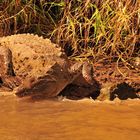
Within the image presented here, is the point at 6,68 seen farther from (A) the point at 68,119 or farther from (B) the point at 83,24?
(A) the point at 68,119

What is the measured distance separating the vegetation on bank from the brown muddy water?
1.29 meters

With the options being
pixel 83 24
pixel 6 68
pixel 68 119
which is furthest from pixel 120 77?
pixel 68 119

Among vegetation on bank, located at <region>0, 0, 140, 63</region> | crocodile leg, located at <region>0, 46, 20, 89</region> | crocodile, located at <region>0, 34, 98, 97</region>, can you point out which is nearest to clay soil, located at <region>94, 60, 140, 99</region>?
vegetation on bank, located at <region>0, 0, 140, 63</region>

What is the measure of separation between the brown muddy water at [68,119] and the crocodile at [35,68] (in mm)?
170

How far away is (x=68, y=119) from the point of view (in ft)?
12.3

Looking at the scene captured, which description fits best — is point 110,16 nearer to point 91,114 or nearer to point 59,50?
point 59,50

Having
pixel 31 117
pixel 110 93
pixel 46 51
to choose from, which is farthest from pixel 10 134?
pixel 46 51

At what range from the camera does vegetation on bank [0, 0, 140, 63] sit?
18.0 feet

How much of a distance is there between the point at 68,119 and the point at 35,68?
135cm

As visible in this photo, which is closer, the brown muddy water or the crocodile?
the brown muddy water

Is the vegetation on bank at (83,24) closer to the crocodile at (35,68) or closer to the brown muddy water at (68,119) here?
the crocodile at (35,68)

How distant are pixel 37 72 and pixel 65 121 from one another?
1.18 meters

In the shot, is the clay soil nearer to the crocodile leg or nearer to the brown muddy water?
the brown muddy water

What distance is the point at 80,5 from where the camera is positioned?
19.2ft
